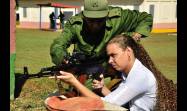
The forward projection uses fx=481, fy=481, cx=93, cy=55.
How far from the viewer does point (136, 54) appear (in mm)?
3613

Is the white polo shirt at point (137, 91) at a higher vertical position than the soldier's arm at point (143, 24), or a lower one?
lower

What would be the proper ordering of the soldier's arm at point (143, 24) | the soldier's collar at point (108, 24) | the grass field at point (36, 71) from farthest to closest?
the grass field at point (36, 71) → the soldier's arm at point (143, 24) → the soldier's collar at point (108, 24)

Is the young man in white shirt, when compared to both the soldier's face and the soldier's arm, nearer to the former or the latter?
the soldier's face

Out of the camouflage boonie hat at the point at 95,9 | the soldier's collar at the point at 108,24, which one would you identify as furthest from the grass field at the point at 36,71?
the camouflage boonie hat at the point at 95,9

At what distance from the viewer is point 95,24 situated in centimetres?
471

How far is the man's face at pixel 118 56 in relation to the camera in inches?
136

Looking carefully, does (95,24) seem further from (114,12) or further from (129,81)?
(129,81)

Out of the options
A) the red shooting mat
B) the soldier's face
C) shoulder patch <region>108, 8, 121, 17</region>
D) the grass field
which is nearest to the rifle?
the soldier's face

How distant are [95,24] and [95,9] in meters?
0.16

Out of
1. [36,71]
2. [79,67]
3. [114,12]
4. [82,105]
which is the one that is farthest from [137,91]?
[36,71]

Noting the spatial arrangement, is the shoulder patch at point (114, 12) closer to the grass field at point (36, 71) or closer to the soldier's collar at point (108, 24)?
the soldier's collar at point (108, 24)

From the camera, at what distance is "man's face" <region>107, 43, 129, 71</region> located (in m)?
3.46

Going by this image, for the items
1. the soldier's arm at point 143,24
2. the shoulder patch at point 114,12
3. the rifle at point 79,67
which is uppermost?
the shoulder patch at point 114,12

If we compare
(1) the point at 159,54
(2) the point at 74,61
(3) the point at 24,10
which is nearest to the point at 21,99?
(2) the point at 74,61
